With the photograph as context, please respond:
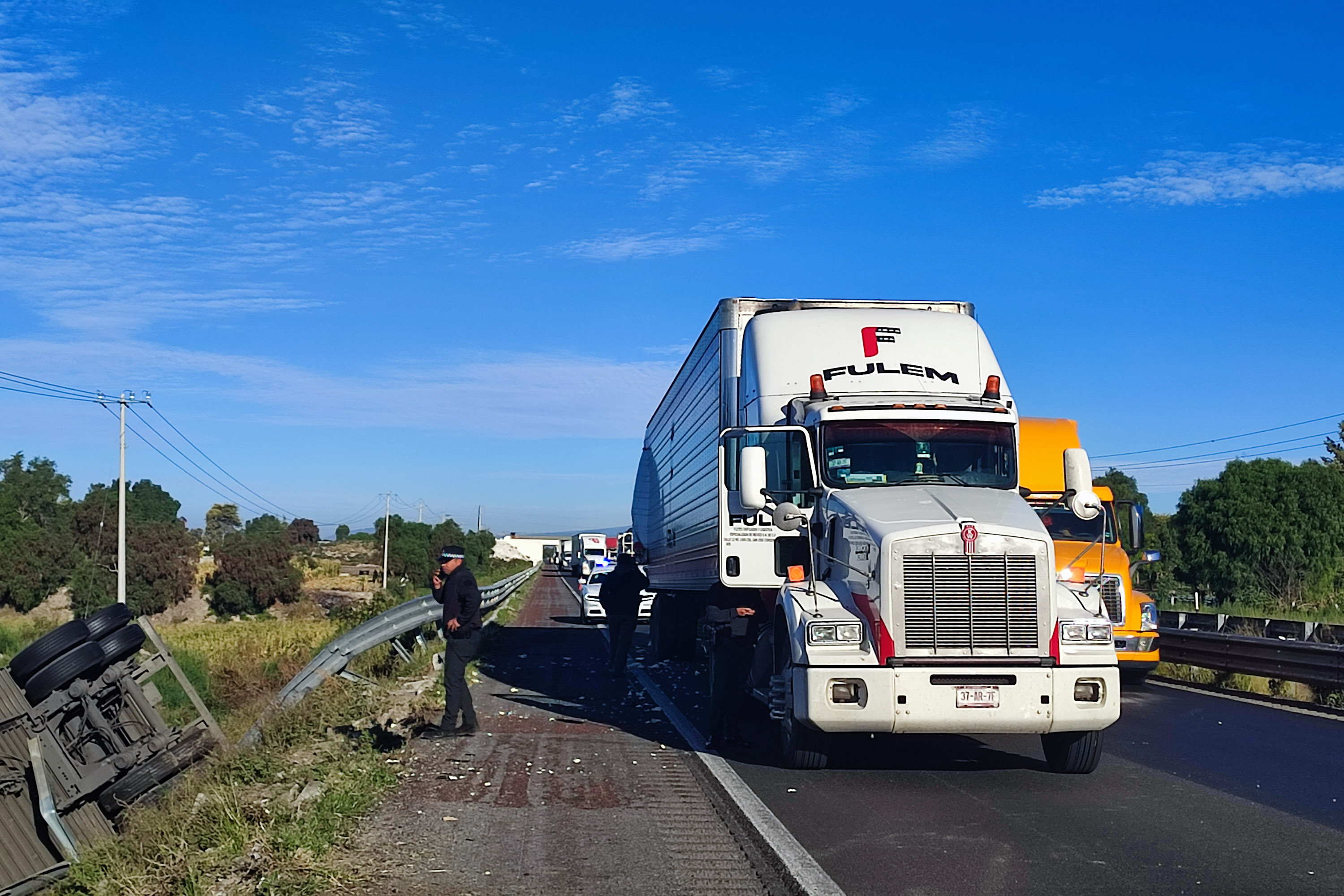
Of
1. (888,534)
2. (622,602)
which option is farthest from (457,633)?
(622,602)

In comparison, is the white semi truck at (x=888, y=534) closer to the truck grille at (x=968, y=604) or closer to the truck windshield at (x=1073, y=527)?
the truck grille at (x=968, y=604)

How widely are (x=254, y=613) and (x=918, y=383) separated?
57214mm

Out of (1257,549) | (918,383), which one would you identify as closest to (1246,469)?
(1257,549)

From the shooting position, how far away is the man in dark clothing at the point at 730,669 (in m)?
11.1

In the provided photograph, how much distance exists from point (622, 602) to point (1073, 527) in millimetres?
6326

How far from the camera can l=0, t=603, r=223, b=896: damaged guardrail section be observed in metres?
8.37

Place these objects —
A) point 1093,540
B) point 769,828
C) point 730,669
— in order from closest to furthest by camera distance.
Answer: point 769,828 < point 730,669 < point 1093,540

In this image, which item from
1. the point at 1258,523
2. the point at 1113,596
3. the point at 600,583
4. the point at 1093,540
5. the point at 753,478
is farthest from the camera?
the point at 1258,523

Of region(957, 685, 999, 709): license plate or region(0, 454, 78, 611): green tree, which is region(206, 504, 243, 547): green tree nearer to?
region(0, 454, 78, 611): green tree

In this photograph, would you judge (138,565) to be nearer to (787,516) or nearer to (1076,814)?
(787,516)

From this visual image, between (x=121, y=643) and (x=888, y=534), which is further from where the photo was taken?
(x=121, y=643)

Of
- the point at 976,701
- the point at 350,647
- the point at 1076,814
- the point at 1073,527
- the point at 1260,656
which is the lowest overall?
the point at 1076,814

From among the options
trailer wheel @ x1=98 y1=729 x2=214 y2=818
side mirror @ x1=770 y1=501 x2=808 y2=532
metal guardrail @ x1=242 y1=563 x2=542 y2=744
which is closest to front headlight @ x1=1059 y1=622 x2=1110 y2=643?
side mirror @ x1=770 y1=501 x2=808 y2=532

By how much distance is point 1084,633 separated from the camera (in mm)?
9516
